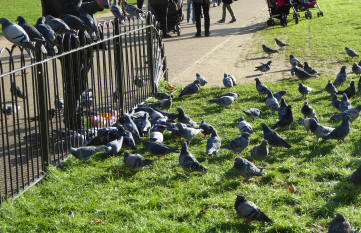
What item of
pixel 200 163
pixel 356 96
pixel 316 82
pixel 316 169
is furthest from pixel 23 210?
pixel 316 82

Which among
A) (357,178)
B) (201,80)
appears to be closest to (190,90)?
(201,80)

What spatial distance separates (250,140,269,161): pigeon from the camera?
20.4ft

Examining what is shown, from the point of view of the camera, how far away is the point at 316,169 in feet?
20.2

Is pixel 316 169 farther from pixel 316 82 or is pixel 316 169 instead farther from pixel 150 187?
pixel 316 82

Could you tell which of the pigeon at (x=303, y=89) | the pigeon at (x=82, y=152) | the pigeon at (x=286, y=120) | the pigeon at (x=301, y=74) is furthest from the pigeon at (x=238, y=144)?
the pigeon at (x=301, y=74)

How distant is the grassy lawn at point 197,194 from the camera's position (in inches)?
194

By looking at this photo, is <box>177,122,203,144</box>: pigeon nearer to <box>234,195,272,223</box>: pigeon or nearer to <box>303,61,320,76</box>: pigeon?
<box>234,195,272,223</box>: pigeon

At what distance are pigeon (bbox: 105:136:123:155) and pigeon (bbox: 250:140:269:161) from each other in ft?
5.84

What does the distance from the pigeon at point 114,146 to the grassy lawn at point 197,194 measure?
97mm

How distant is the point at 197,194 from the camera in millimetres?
5594

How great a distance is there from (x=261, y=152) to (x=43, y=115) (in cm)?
263

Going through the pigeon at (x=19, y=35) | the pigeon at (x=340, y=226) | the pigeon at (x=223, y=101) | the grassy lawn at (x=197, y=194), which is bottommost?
the grassy lawn at (x=197, y=194)

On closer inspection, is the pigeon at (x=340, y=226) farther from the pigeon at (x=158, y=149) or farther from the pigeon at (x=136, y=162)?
the pigeon at (x=158, y=149)

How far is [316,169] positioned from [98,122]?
3387 mm
